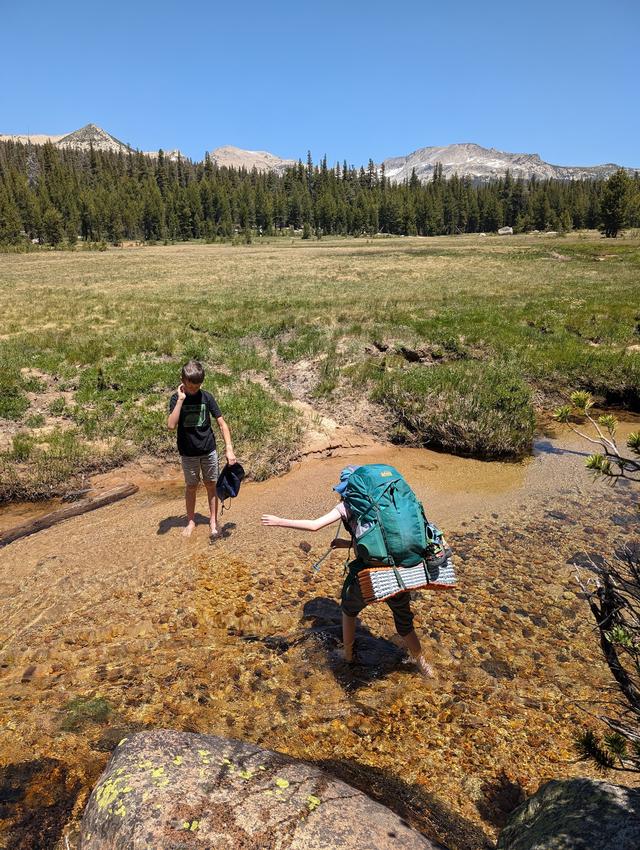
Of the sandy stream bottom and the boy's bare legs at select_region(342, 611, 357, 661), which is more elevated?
the boy's bare legs at select_region(342, 611, 357, 661)

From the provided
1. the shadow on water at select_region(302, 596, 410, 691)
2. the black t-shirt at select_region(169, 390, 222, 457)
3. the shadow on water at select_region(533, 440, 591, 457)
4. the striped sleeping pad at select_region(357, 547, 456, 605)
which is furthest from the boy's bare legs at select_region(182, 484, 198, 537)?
the shadow on water at select_region(533, 440, 591, 457)

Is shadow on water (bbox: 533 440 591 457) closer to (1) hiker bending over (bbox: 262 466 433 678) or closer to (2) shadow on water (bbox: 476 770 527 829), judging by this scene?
(1) hiker bending over (bbox: 262 466 433 678)

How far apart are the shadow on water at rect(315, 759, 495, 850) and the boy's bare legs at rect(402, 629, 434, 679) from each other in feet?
3.53

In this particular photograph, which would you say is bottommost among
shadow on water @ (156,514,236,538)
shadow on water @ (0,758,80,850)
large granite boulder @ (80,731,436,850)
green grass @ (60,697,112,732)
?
shadow on water @ (156,514,236,538)

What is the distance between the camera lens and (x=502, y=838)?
299 cm

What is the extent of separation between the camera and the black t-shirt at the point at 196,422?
6.82 metres

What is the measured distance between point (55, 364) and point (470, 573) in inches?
470

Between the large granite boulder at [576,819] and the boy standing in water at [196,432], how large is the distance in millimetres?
4824

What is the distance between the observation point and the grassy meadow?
1081 cm

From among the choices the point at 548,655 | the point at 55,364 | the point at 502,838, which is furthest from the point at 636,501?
the point at 55,364

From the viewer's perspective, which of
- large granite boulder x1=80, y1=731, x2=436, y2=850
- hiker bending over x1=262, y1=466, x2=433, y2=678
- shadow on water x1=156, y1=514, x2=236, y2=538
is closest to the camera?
large granite boulder x1=80, y1=731, x2=436, y2=850

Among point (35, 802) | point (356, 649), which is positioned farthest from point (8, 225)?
point (35, 802)

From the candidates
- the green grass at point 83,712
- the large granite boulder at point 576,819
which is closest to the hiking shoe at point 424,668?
the large granite boulder at point 576,819

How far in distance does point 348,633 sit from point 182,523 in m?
4.12
